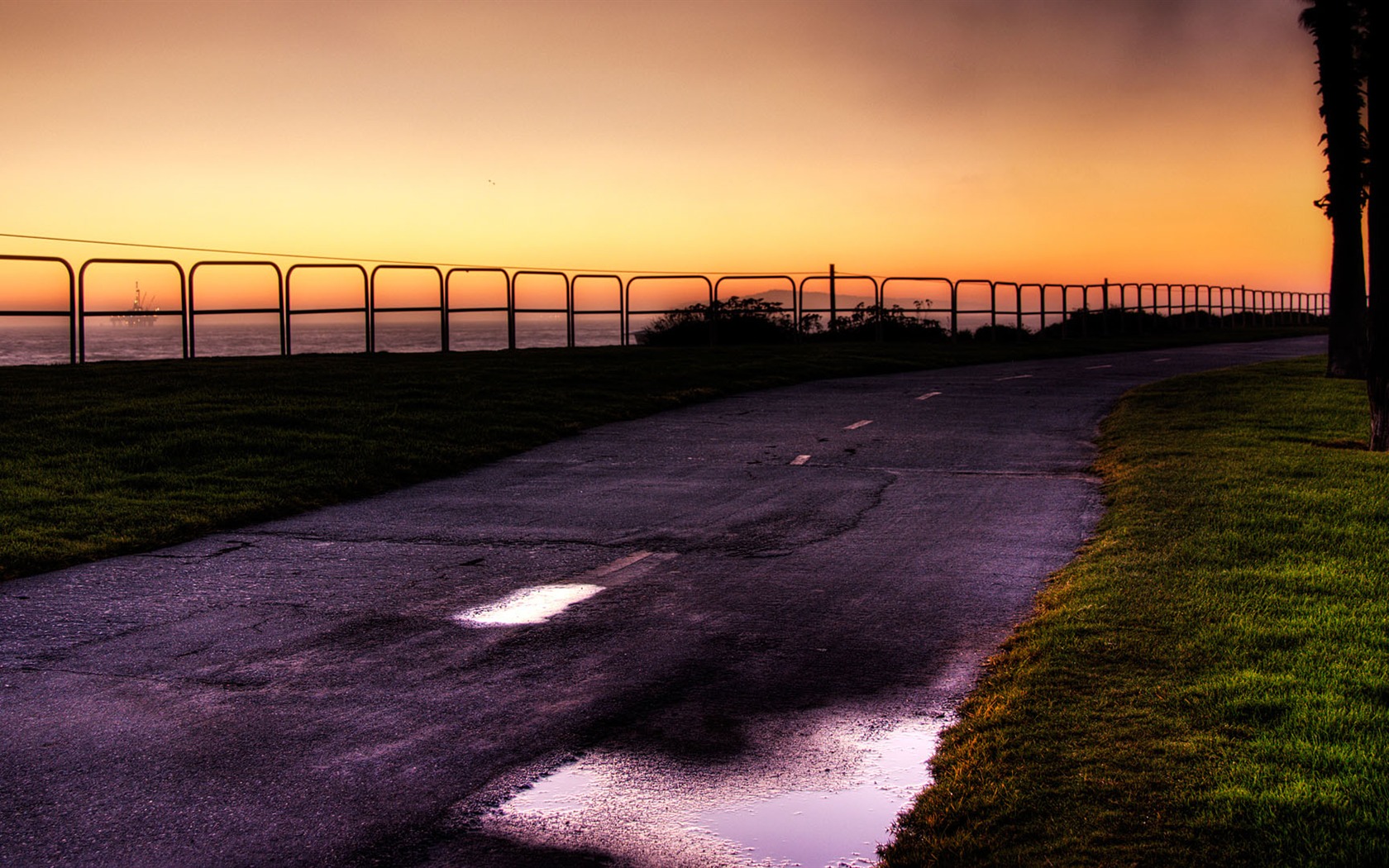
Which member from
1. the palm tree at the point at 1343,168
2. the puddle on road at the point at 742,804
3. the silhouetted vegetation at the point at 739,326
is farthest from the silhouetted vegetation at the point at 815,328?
the puddle on road at the point at 742,804

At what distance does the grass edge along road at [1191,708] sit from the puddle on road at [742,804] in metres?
0.15

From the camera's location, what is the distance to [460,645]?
554 cm

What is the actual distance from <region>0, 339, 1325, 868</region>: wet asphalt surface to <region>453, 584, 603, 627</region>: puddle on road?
105 mm

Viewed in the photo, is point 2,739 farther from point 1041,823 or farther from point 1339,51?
point 1339,51

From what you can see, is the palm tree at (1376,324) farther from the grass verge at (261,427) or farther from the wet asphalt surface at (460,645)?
the grass verge at (261,427)

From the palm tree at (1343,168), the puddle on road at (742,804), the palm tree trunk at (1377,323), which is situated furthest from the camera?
the palm tree at (1343,168)

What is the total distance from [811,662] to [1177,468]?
610 cm

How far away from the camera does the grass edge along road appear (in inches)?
130

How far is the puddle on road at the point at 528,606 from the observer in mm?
5977

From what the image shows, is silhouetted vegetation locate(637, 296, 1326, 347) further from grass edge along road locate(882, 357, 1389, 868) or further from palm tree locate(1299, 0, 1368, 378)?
grass edge along road locate(882, 357, 1389, 868)

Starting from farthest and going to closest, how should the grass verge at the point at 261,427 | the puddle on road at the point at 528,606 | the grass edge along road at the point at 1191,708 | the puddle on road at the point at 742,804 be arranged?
the grass verge at the point at 261,427 → the puddle on road at the point at 528,606 → the puddle on road at the point at 742,804 → the grass edge along road at the point at 1191,708

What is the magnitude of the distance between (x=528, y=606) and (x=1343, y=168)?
18242mm

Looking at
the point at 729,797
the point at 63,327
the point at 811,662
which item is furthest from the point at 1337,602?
the point at 63,327

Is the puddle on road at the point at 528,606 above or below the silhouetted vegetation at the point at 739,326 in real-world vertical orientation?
below
